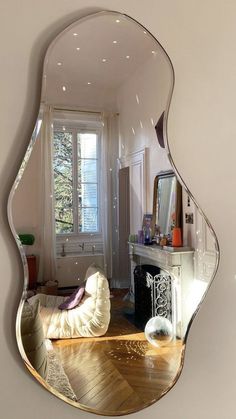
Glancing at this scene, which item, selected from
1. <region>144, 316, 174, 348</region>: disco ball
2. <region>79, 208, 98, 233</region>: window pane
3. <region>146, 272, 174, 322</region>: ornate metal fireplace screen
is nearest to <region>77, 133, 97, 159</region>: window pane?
<region>79, 208, 98, 233</region>: window pane

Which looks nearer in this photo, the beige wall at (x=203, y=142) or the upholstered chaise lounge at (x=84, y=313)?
the upholstered chaise lounge at (x=84, y=313)

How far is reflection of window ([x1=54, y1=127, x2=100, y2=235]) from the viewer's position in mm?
752

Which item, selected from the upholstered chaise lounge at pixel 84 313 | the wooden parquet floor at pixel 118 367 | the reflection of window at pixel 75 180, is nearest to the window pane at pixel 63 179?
the reflection of window at pixel 75 180

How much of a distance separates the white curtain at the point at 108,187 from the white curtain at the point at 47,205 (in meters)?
0.13

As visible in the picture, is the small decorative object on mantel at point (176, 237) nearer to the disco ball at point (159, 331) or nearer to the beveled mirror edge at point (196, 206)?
the beveled mirror edge at point (196, 206)

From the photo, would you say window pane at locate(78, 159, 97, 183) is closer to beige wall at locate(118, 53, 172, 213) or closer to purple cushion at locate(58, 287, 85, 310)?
beige wall at locate(118, 53, 172, 213)

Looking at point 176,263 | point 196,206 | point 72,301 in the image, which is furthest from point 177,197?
point 72,301

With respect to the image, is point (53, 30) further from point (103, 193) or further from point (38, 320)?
point (38, 320)

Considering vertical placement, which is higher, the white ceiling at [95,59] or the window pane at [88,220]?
the white ceiling at [95,59]

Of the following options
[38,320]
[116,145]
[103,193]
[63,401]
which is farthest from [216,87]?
[63,401]

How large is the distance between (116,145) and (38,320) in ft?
1.54

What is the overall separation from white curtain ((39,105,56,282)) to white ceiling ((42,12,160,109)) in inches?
2.7

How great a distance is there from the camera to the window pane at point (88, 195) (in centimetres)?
77

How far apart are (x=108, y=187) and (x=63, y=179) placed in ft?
0.39
